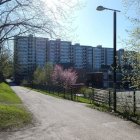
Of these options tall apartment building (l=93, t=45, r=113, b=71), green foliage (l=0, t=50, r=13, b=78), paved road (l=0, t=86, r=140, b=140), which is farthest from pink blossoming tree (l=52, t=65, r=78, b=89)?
tall apartment building (l=93, t=45, r=113, b=71)

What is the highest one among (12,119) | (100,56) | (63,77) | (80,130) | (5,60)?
(100,56)

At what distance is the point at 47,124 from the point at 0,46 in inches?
361

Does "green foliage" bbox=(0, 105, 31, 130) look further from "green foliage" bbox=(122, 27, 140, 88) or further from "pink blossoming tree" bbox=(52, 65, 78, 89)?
"pink blossoming tree" bbox=(52, 65, 78, 89)

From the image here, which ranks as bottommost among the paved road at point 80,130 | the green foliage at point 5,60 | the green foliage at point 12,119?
the green foliage at point 12,119

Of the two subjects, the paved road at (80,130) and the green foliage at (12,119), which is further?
the green foliage at (12,119)

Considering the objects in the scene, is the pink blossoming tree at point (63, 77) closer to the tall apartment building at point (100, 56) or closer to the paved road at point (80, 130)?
the paved road at point (80, 130)

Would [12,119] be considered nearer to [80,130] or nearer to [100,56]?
[80,130]

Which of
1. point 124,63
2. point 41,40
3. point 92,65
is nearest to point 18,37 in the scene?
point 41,40

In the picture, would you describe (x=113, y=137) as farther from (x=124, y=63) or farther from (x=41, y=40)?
(x=41, y=40)

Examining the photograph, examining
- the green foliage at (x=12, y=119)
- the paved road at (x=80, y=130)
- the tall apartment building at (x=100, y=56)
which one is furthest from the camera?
the tall apartment building at (x=100, y=56)

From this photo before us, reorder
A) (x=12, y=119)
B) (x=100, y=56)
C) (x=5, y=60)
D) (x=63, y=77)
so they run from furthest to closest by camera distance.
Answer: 1. (x=100, y=56)
2. (x=63, y=77)
3. (x=5, y=60)
4. (x=12, y=119)

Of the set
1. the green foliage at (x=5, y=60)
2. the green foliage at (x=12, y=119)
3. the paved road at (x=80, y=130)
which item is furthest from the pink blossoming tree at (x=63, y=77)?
the paved road at (x=80, y=130)

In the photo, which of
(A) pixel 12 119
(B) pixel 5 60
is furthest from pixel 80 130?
(B) pixel 5 60

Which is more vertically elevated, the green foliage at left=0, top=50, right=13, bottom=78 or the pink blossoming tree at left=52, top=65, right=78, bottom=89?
the green foliage at left=0, top=50, right=13, bottom=78
